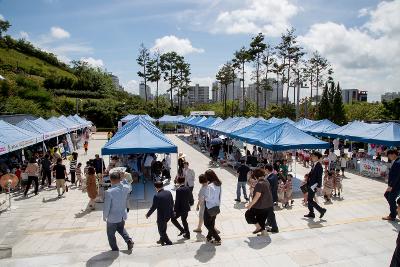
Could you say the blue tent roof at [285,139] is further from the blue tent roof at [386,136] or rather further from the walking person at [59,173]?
the walking person at [59,173]

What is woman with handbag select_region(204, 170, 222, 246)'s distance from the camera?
22.1ft

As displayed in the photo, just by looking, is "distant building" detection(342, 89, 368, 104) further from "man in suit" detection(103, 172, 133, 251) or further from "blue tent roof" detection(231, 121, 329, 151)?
"man in suit" detection(103, 172, 133, 251)

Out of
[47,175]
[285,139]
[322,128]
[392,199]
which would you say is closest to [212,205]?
[392,199]

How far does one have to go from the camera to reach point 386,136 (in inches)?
632

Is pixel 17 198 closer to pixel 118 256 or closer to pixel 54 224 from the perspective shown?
pixel 54 224

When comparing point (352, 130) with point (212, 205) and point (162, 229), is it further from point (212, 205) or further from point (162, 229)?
point (162, 229)

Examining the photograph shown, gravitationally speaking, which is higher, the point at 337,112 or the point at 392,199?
the point at 337,112

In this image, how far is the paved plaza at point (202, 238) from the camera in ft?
20.0

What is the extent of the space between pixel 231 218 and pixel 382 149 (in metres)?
17.3

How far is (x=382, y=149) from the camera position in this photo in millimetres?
22312

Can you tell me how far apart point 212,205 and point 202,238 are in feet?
4.17

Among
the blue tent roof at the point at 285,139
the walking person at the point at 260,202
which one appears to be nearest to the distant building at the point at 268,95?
the blue tent roof at the point at 285,139

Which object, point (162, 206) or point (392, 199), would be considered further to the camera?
point (392, 199)

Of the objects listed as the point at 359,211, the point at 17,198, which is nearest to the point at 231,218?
the point at 359,211
